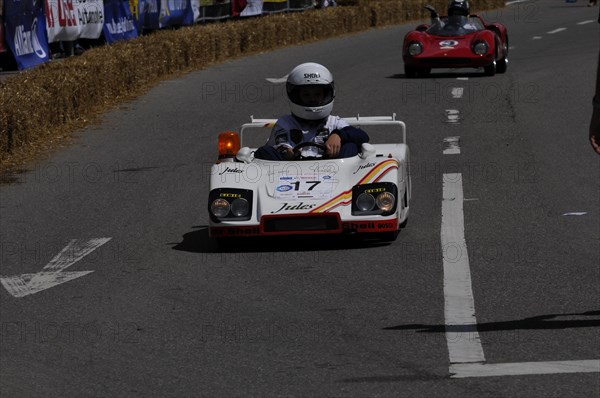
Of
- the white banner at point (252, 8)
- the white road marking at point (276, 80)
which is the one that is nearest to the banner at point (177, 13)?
the white banner at point (252, 8)

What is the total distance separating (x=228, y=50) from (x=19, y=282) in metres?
19.1

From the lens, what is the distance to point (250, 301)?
815 centimetres

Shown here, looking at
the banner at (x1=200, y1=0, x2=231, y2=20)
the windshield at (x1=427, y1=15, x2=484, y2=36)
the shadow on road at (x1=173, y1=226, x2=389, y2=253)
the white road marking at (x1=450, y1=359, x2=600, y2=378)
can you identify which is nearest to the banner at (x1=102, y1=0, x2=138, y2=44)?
the banner at (x1=200, y1=0, x2=231, y2=20)

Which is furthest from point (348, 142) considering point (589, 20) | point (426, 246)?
point (589, 20)

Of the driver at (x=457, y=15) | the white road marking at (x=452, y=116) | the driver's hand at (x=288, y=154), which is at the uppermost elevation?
the driver's hand at (x=288, y=154)

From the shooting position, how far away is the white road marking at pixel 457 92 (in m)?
20.3

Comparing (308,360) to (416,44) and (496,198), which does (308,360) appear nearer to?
(496,198)

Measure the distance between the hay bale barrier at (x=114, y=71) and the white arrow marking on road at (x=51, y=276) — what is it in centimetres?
463

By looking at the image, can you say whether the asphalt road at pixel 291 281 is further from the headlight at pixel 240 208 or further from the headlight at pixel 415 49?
the headlight at pixel 415 49

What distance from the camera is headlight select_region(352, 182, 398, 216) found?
32.3 ft

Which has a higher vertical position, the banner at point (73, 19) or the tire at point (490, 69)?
the banner at point (73, 19)

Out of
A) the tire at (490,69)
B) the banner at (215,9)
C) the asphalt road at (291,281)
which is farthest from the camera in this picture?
the banner at (215,9)

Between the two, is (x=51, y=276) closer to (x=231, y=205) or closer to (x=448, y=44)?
(x=231, y=205)

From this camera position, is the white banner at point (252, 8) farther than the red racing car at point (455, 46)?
Yes
